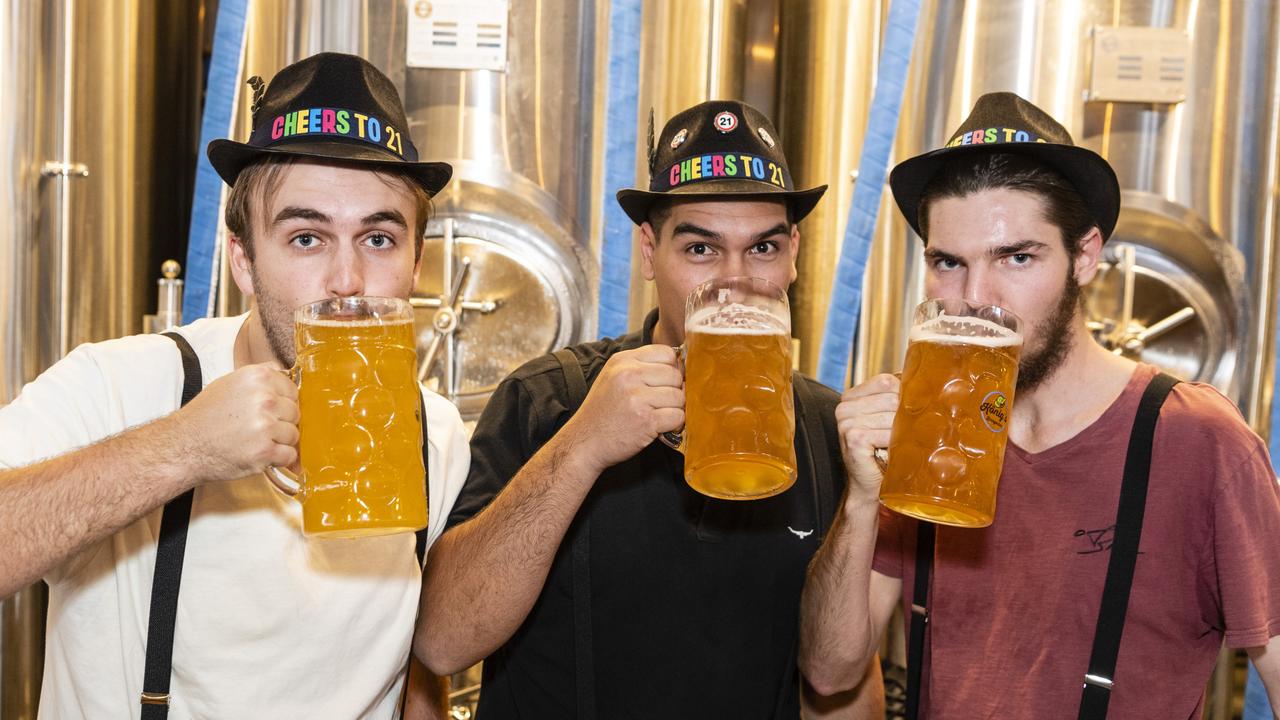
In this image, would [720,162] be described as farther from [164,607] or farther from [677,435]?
[164,607]

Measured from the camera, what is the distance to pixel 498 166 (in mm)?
2850

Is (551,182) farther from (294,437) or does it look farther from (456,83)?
(294,437)

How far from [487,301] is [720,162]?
1196mm

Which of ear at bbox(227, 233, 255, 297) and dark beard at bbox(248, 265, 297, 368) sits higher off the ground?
ear at bbox(227, 233, 255, 297)

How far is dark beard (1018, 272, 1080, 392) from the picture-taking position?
154cm

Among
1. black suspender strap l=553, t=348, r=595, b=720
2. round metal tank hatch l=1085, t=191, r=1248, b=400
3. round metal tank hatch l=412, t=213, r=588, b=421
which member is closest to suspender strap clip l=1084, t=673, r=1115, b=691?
black suspender strap l=553, t=348, r=595, b=720

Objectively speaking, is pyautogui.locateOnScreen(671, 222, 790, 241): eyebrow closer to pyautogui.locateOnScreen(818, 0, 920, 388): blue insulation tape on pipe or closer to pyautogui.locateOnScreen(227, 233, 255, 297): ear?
pyautogui.locateOnScreen(227, 233, 255, 297): ear

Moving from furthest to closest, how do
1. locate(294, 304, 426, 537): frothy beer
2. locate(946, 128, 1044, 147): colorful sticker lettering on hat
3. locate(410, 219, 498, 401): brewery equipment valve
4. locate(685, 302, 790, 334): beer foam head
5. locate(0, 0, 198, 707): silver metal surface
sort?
locate(0, 0, 198, 707): silver metal surface < locate(410, 219, 498, 401): brewery equipment valve < locate(946, 128, 1044, 147): colorful sticker lettering on hat < locate(685, 302, 790, 334): beer foam head < locate(294, 304, 426, 537): frothy beer

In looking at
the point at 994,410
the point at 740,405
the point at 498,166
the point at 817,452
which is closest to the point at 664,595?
the point at 817,452

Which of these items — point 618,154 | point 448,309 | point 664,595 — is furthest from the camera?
point 618,154

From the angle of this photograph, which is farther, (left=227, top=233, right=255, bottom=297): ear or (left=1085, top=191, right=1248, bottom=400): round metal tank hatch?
(left=1085, top=191, right=1248, bottom=400): round metal tank hatch

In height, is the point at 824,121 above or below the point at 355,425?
above

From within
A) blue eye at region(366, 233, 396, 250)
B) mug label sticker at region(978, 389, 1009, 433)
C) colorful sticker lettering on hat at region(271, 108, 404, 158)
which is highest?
colorful sticker lettering on hat at region(271, 108, 404, 158)

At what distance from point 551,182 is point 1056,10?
150 centimetres
